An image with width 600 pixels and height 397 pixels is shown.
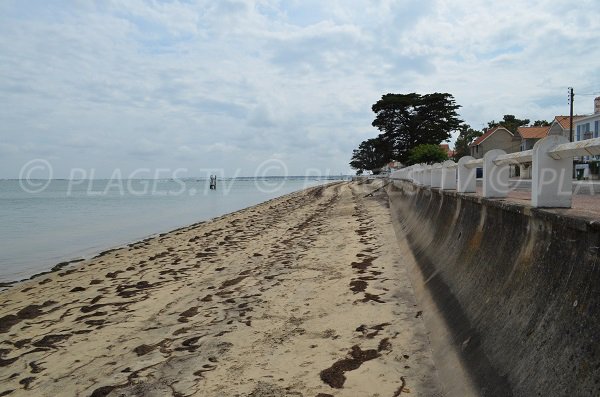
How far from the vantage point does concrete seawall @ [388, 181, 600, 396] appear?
2.55 m

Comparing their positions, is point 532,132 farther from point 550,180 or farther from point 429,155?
point 550,180

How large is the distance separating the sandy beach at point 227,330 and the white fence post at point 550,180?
184cm

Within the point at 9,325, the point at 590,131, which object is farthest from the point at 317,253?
the point at 590,131

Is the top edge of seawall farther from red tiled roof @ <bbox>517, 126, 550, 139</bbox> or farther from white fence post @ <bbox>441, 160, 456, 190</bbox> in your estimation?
red tiled roof @ <bbox>517, 126, 550, 139</bbox>

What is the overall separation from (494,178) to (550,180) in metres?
1.77

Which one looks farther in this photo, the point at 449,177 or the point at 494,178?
the point at 449,177

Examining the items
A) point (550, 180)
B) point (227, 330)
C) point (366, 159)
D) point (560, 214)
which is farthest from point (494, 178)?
point (366, 159)

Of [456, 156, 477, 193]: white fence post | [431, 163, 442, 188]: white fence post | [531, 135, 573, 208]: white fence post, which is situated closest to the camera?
[531, 135, 573, 208]: white fence post

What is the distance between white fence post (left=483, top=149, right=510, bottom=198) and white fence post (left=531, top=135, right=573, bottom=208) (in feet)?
5.59

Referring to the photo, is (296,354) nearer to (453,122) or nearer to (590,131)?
(590,131)

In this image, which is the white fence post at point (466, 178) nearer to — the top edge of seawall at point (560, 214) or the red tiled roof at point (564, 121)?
the top edge of seawall at point (560, 214)

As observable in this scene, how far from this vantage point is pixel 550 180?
3.85 m

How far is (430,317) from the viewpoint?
207 inches

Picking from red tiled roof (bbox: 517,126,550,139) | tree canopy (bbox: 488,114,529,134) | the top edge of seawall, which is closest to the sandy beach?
the top edge of seawall
